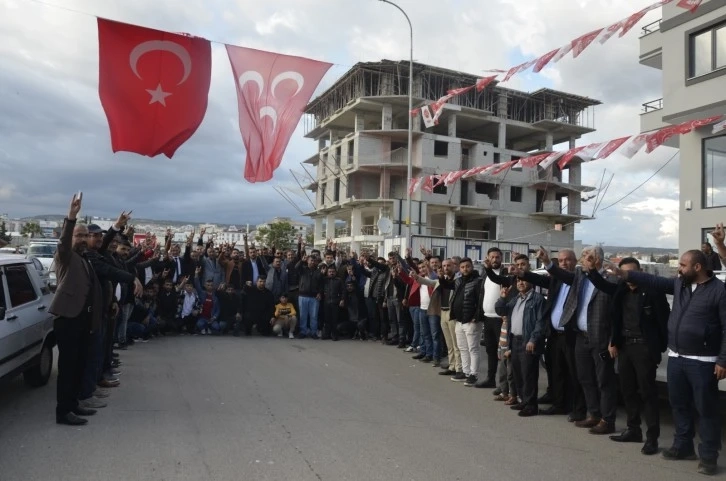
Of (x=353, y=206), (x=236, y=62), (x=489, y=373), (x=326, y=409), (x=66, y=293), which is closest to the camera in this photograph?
(x=66, y=293)

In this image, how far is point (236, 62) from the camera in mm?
8953

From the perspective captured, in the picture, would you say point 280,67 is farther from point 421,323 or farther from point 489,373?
point 489,373

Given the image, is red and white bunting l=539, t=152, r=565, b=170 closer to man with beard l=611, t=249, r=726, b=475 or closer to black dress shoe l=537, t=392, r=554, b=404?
black dress shoe l=537, t=392, r=554, b=404

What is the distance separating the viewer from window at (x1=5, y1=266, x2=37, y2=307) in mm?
6416

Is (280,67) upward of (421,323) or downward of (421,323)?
upward

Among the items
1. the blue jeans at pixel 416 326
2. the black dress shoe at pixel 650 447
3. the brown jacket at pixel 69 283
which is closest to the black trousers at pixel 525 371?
the black dress shoe at pixel 650 447

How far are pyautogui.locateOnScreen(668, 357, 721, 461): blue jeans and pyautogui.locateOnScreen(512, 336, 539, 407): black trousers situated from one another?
1.84 m

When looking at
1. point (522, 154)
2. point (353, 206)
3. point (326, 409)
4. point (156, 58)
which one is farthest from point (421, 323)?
point (522, 154)

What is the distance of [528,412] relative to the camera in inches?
259

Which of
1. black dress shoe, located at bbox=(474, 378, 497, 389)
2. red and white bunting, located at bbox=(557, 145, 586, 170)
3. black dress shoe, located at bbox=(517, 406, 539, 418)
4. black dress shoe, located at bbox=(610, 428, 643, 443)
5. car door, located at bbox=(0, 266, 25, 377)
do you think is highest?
red and white bunting, located at bbox=(557, 145, 586, 170)

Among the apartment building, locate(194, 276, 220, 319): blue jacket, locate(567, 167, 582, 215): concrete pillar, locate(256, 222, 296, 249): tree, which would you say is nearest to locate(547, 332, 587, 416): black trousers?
locate(194, 276, 220, 319): blue jacket

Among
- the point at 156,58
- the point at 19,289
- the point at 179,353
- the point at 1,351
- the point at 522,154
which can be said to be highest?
the point at 522,154

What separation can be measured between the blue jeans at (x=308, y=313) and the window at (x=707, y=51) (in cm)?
1320

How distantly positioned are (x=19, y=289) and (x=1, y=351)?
3.83 feet
